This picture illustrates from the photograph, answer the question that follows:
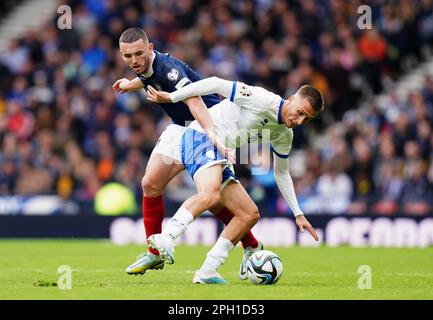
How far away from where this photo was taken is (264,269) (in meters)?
10.2

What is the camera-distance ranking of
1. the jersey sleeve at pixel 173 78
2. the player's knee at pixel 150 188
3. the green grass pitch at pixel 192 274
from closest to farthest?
the green grass pitch at pixel 192 274, the jersey sleeve at pixel 173 78, the player's knee at pixel 150 188

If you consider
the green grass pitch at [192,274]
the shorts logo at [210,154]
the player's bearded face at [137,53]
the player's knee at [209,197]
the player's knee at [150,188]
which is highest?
the player's bearded face at [137,53]

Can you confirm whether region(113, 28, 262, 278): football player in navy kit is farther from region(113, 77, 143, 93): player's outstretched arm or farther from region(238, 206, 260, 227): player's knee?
region(238, 206, 260, 227): player's knee

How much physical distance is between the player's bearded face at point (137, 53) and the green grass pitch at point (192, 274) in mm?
2059

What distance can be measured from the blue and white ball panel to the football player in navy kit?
19 cm

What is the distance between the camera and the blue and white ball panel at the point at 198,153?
32.7 feet

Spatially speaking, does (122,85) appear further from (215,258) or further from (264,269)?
(264,269)

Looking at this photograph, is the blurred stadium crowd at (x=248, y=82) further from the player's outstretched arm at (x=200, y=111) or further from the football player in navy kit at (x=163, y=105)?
the player's outstretched arm at (x=200, y=111)

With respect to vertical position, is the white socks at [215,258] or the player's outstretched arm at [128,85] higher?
the player's outstretched arm at [128,85]

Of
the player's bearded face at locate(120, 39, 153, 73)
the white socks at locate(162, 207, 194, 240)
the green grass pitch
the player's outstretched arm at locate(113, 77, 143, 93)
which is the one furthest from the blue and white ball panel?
the green grass pitch

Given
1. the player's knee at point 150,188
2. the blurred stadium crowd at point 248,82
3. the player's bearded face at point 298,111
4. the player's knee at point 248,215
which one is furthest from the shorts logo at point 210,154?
the blurred stadium crowd at point 248,82

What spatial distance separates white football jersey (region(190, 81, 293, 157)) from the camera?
1012 centimetres

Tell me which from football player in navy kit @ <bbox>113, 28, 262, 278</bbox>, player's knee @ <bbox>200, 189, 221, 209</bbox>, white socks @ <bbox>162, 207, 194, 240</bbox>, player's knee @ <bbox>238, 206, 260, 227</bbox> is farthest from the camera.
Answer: football player in navy kit @ <bbox>113, 28, 262, 278</bbox>
